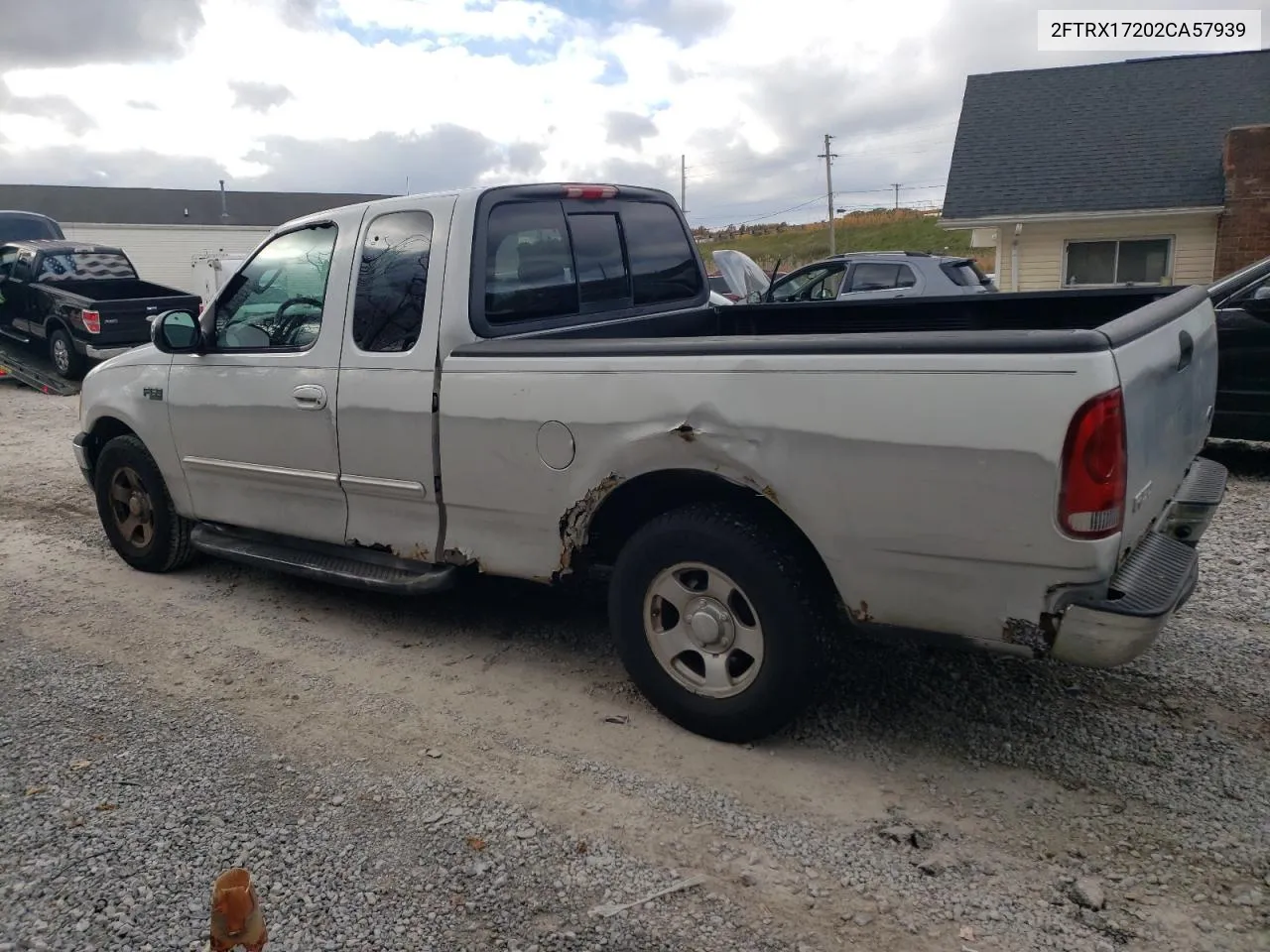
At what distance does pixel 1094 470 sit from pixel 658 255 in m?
2.88

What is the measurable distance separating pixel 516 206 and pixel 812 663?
7.72 ft

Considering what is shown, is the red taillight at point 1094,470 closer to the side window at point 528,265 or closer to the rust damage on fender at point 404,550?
the side window at point 528,265

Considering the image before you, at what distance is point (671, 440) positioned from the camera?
11.5 feet

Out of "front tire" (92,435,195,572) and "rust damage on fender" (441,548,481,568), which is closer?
"rust damage on fender" (441,548,481,568)

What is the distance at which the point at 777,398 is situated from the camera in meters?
3.27

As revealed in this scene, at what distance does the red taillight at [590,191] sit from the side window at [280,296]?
1105 mm

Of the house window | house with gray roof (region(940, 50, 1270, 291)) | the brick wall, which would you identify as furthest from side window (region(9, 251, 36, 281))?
the brick wall

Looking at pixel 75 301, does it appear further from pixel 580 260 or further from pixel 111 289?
pixel 580 260

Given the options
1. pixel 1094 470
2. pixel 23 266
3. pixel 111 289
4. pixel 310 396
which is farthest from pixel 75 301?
pixel 1094 470

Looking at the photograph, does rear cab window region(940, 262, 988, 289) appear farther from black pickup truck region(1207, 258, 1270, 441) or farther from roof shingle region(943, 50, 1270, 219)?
roof shingle region(943, 50, 1270, 219)

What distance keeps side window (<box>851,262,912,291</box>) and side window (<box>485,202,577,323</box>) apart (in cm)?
902

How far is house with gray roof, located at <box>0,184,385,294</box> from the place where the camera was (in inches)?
1801

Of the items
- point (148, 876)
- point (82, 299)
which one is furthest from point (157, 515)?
point (82, 299)

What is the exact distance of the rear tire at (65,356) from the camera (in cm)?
1470
